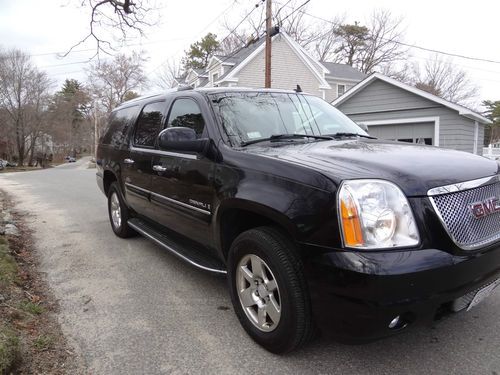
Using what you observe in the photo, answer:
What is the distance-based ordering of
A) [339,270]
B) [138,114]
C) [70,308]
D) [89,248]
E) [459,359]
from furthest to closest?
[89,248] < [138,114] < [70,308] < [459,359] < [339,270]

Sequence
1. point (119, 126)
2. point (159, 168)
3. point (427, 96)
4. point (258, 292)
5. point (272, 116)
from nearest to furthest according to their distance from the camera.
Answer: point (258, 292), point (272, 116), point (159, 168), point (119, 126), point (427, 96)

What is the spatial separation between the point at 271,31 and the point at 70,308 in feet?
50.0

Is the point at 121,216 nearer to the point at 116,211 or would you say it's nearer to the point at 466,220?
the point at 116,211

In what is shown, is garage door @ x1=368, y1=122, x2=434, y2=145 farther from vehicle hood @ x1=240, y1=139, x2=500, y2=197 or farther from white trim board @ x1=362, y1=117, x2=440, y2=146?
vehicle hood @ x1=240, y1=139, x2=500, y2=197

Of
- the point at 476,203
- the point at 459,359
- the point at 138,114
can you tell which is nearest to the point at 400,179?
the point at 476,203

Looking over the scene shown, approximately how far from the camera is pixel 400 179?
234cm

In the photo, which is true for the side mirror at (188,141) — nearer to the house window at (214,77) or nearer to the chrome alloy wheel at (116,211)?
the chrome alloy wheel at (116,211)

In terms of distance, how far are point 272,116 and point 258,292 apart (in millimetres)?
1623

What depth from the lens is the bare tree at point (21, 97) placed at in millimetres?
43469

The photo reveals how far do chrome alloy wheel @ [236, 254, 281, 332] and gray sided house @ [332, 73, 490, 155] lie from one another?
12428 mm

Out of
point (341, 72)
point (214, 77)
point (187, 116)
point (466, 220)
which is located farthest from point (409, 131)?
point (341, 72)

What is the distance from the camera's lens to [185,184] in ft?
11.8

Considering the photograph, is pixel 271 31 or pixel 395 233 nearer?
pixel 395 233

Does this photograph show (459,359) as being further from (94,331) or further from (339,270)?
(94,331)
